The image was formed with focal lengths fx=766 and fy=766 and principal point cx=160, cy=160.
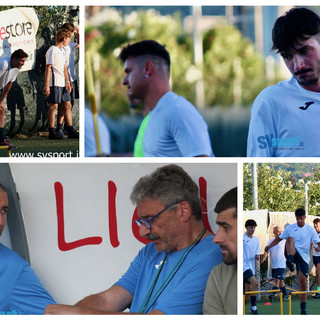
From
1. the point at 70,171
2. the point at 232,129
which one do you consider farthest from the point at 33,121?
the point at 232,129

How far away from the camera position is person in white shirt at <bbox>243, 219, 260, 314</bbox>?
5.68 m

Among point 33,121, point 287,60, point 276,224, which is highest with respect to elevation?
point 287,60

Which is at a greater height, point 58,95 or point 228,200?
point 58,95

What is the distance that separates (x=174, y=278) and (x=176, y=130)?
107 cm

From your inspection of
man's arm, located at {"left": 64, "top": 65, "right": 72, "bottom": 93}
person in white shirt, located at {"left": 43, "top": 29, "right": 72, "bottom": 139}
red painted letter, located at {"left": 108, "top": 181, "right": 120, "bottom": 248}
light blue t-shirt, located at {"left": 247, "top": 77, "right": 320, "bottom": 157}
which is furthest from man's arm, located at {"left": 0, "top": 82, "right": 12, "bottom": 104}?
light blue t-shirt, located at {"left": 247, "top": 77, "right": 320, "bottom": 157}

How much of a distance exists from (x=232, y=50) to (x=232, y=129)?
1.89ft

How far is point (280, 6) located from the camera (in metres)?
5.59

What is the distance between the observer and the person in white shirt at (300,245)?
571 centimetres

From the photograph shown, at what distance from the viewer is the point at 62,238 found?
18.7 feet

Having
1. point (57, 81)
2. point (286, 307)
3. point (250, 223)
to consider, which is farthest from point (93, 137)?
point (286, 307)

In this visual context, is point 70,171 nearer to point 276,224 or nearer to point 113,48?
point 113,48

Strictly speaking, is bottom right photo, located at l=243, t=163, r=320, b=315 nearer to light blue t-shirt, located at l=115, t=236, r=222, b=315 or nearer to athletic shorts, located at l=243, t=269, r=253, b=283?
athletic shorts, located at l=243, t=269, r=253, b=283

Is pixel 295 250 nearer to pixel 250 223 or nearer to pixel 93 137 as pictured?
pixel 250 223

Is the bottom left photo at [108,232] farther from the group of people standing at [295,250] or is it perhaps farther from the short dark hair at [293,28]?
the short dark hair at [293,28]
